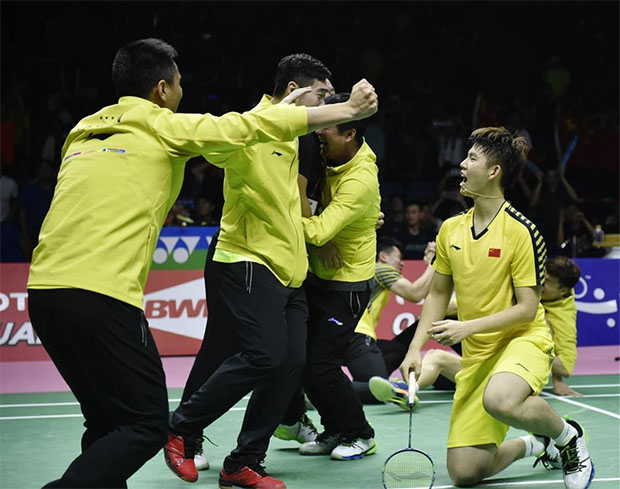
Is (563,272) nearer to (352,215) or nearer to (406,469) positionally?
(352,215)

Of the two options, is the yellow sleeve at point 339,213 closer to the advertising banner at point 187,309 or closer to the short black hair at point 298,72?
the short black hair at point 298,72

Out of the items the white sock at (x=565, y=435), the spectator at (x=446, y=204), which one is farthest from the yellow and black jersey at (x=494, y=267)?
the spectator at (x=446, y=204)

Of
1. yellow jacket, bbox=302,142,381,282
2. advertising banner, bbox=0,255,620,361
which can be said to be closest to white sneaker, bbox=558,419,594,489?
yellow jacket, bbox=302,142,381,282

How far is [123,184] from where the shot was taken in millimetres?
3492

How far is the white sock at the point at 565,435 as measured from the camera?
4.66 metres

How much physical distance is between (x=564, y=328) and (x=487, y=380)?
2705 millimetres

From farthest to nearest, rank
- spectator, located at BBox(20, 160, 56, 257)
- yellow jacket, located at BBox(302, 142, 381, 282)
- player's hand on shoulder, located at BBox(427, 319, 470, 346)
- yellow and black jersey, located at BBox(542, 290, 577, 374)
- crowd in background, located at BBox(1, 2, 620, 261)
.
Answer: crowd in background, located at BBox(1, 2, 620, 261) < spectator, located at BBox(20, 160, 56, 257) < yellow and black jersey, located at BBox(542, 290, 577, 374) < yellow jacket, located at BBox(302, 142, 381, 282) < player's hand on shoulder, located at BBox(427, 319, 470, 346)

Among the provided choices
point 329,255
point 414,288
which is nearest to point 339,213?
point 329,255

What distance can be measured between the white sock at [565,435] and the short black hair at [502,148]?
123 cm

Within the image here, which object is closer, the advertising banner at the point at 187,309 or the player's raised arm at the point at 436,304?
the player's raised arm at the point at 436,304

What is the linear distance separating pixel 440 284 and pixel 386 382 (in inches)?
40.8

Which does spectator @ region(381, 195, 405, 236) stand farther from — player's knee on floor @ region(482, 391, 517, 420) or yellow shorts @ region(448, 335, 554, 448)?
player's knee on floor @ region(482, 391, 517, 420)

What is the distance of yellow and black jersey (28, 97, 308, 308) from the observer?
3.42m

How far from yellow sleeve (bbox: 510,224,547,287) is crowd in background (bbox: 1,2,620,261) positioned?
276 inches
